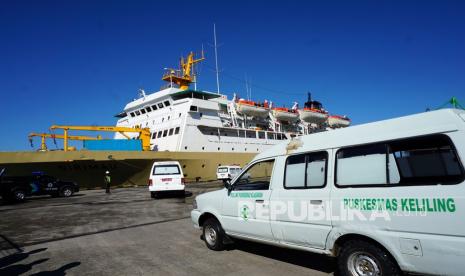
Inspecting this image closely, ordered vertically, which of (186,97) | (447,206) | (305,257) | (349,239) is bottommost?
(305,257)

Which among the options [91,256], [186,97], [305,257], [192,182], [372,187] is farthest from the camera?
[186,97]

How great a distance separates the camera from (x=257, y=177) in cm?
605

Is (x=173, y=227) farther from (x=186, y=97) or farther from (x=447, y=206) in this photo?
(x=186, y=97)

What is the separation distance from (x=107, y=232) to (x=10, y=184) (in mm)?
12660

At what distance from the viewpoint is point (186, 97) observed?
104 feet

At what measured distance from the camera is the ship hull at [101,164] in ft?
74.3

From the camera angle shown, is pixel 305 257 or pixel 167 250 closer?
pixel 305 257

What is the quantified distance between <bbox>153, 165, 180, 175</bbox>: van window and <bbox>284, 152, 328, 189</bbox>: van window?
12217mm

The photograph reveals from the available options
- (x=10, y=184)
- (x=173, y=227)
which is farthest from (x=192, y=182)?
(x=173, y=227)

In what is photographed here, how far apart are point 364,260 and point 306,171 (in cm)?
134

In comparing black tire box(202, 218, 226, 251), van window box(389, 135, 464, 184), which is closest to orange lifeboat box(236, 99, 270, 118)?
black tire box(202, 218, 226, 251)

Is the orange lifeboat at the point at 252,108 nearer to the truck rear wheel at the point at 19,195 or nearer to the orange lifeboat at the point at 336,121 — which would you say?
the orange lifeboat at the point at 336,121

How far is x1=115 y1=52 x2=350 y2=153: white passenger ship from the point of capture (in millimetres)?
29812

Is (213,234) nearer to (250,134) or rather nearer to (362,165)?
(362,165)
